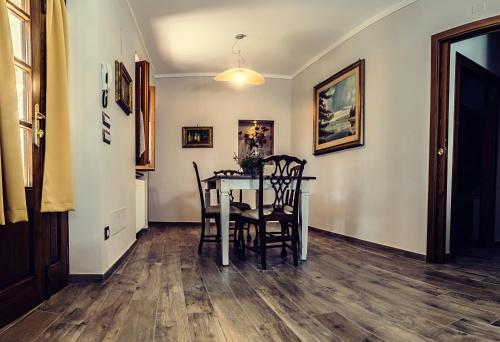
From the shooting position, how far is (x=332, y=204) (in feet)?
14.8

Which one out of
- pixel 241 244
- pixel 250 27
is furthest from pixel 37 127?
pixel 250 27

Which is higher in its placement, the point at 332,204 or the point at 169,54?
the point at 169,54

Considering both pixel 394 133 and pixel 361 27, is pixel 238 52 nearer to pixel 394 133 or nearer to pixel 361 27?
pixel 361 27

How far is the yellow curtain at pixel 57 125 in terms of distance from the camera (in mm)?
1894

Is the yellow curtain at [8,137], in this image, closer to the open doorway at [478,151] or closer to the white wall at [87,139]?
the white wall at [87,139]

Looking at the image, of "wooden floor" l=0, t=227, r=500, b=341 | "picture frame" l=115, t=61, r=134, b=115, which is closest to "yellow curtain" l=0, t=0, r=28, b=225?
"wooden floor" l=0, t=227, r=500, b=341

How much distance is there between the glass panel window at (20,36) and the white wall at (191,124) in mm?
3859

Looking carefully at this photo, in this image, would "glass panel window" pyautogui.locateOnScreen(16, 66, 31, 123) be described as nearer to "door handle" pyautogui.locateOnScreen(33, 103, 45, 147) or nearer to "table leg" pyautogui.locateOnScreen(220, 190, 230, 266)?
"door handle" pyautogui.locateOnScreen(33, 103, 45, 147)

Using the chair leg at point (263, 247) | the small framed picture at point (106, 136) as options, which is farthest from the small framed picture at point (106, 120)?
the chair leg at point (263, 247)

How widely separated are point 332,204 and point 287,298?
8.87ft

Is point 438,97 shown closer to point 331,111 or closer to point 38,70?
point 331,111

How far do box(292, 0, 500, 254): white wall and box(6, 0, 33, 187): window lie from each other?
10.4 ft

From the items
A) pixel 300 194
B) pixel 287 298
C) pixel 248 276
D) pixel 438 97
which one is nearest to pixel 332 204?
pixel 300 194

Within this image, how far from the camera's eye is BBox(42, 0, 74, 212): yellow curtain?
189 centimetres
